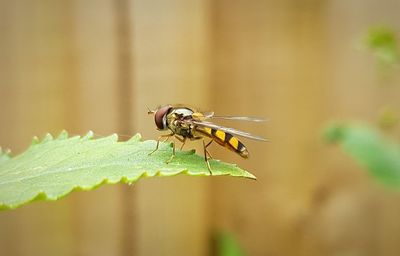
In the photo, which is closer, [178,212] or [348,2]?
[178,212]

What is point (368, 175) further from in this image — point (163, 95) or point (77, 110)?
point (77, 110)

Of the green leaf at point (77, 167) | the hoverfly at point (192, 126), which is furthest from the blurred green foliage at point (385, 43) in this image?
the green leaf at point (77, 167)

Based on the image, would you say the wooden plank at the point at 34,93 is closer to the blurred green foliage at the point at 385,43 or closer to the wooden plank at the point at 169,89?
the wooden plank at the point at 169,89

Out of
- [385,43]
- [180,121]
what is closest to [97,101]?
[180,121]

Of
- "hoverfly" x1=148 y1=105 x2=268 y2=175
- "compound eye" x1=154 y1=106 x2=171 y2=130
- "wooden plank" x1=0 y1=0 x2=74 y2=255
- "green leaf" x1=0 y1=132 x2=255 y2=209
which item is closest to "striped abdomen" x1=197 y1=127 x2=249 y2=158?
"hoverfly" x1=148 y1=105 x2=268 y2=175

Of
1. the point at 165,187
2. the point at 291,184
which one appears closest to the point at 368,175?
the point at 291,184

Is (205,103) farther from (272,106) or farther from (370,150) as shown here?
(370,150)
